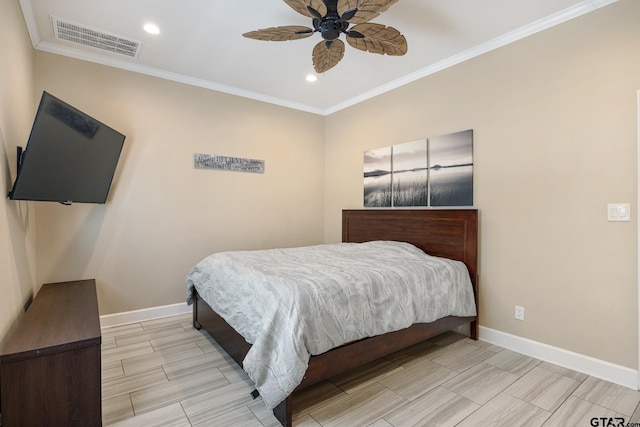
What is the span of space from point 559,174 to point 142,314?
4.35 metres

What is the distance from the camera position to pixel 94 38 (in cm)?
289

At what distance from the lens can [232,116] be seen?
411 cm

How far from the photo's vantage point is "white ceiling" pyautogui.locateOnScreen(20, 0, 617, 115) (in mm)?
2445

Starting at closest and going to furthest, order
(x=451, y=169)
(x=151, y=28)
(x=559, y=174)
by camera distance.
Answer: (x=559, y=174)
(x=151, y=28)
(x=451, y=169)

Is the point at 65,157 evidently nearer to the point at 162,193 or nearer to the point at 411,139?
the point at 162,193

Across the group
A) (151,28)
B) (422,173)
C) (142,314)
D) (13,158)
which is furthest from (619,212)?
(142,314)

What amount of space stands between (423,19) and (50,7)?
9.94 feet

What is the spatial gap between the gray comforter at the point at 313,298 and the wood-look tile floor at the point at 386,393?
383mm

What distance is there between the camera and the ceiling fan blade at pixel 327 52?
2.36m

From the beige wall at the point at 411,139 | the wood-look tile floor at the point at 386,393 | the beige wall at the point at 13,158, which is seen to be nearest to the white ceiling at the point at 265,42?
the beige wall at the point at 411,139

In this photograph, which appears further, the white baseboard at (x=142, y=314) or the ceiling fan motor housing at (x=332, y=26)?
the white baseboard at (x=142, y=314)

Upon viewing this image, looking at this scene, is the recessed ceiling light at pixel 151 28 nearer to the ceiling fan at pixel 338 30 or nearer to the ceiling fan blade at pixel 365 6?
the ceiling fan at pixel 338 30

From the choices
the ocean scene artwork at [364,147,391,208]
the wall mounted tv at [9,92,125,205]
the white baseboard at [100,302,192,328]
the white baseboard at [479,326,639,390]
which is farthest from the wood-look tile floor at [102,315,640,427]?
→ the ocean scene artwork at [364,147,391,208]

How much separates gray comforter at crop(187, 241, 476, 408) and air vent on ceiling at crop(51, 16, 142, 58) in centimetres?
224
